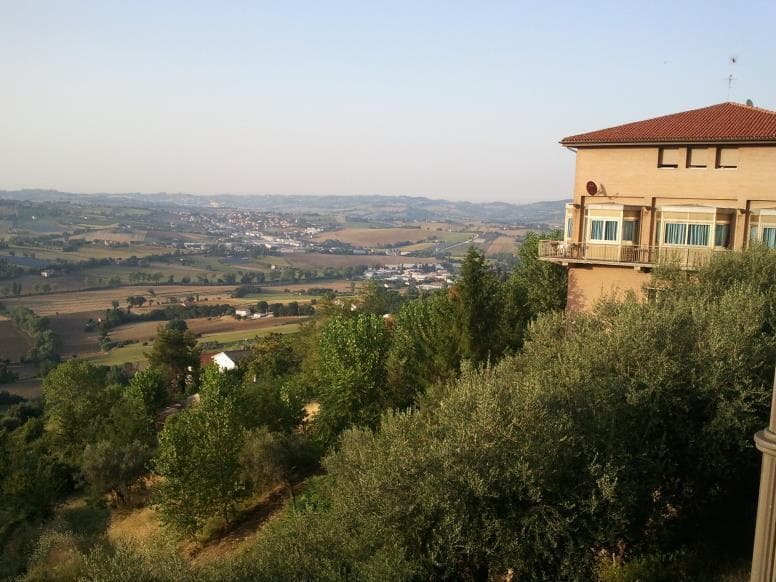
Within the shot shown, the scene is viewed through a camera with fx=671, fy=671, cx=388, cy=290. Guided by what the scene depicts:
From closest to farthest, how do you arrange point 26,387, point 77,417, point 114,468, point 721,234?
1. point 721,234
2. point 114,468
3. point 77,417
4. point 26,387

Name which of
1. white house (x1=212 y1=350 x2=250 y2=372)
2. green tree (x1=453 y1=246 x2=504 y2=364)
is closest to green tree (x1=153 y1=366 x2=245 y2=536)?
green tree (x1=453 y1=246 x2=504 y2=364)

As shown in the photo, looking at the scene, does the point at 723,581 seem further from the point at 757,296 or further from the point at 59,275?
the point at 59,275

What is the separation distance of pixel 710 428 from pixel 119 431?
113 ft

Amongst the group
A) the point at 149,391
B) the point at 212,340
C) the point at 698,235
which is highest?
the point at 698,235

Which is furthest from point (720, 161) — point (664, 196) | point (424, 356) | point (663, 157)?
point (424, 356)

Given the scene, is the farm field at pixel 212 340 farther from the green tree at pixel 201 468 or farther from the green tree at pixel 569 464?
the green tree at pixel 569 464

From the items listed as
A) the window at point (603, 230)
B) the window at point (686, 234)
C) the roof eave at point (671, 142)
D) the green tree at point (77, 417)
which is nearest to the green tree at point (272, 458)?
the window at point (603, 230)

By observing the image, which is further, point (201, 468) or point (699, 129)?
point (201, 468)

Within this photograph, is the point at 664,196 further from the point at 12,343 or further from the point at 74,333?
the point at 74,333

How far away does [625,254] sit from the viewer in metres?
26.9

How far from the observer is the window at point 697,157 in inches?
1011

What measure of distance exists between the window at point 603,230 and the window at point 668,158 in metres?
2.87

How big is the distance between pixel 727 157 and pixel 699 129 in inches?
62.1

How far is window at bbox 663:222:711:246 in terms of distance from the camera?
25.3m
